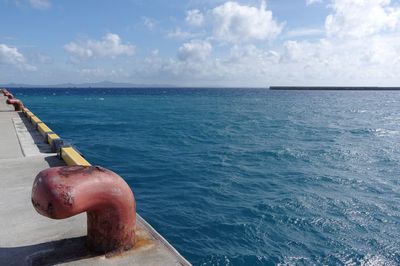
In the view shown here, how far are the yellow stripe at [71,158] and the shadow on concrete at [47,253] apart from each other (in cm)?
268

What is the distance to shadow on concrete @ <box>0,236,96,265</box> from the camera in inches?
150

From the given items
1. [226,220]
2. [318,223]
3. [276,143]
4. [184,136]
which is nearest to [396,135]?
[276,143]

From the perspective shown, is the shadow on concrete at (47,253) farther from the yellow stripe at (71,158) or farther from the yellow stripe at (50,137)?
the yellow stripe at (50,137)

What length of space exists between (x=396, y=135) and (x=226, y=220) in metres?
22.1

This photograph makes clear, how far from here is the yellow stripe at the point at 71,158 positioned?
6906 mm

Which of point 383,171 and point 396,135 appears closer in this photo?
point 383,171

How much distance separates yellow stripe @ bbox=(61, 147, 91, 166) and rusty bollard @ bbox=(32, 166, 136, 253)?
311 cm

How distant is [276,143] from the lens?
2077cm

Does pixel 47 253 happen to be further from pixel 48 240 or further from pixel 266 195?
pixel 266 195

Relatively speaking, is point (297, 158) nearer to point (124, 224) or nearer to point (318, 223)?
point (318, 223)

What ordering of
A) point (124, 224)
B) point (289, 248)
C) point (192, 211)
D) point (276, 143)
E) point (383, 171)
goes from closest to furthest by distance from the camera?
1. point (124, 224)
2. point (289, 248)
3. point (192, 211)
4. point (383, 171)
5. point (276, 143)

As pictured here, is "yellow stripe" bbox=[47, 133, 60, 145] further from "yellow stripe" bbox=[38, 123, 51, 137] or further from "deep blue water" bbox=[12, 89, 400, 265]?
"deep blue water" bbox=[12, 89, 400, 265]

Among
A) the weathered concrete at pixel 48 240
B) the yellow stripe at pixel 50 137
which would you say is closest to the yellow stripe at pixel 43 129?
the yellow stripe at pixel 50 137

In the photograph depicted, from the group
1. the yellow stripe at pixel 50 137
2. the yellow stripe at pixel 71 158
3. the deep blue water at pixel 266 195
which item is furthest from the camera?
the yellow stripe at pixel 50 137
